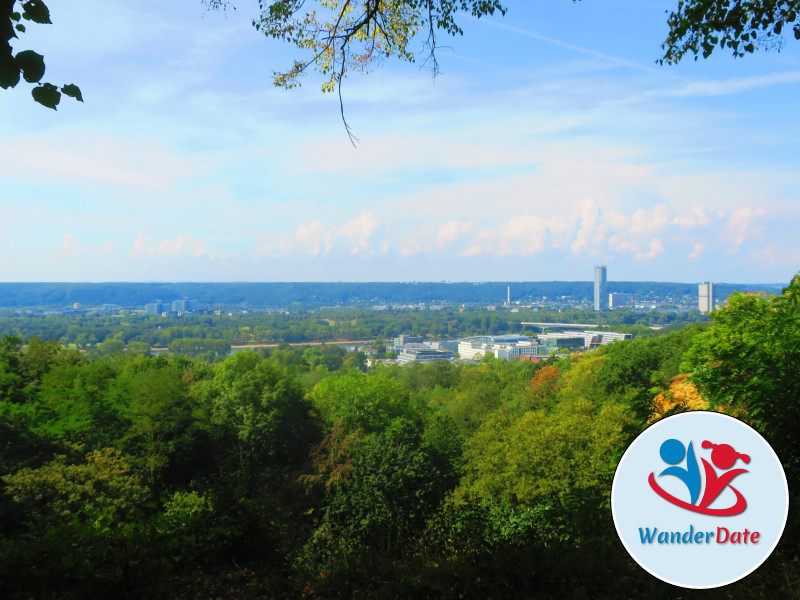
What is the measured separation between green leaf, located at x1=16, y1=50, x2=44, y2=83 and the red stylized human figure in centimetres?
549

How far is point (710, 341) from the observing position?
15305mm

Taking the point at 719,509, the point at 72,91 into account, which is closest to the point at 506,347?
the point at 719,509

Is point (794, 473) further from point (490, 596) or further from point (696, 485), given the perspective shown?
point (490, 596)

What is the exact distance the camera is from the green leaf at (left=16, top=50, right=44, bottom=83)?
3818 millimetres

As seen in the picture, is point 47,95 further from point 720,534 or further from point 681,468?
point 720,534

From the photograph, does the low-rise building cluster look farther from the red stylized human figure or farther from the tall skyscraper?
the red stylized human figure

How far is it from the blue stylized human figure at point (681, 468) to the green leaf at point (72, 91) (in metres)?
5.04

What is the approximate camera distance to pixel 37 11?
4062mm

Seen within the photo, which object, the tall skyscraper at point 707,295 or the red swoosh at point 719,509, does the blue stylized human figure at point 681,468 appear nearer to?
the red swoosh at point 719,509

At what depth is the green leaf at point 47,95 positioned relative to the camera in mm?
3959

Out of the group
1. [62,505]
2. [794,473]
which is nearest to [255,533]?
[794,473]

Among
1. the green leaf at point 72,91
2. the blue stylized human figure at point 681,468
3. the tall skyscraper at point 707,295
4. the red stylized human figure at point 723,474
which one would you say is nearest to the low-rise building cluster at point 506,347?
the tall skyscraper at point 707,295

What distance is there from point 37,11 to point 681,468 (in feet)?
18.9

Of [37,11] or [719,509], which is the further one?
A: [719,509]
